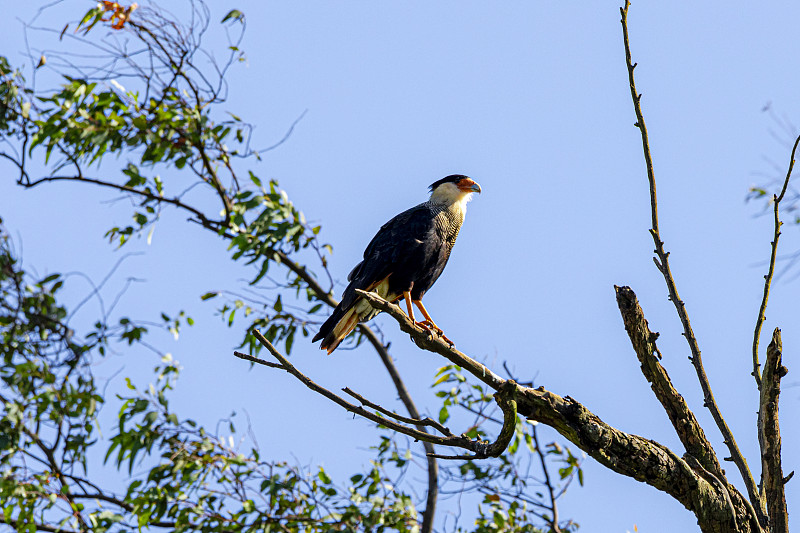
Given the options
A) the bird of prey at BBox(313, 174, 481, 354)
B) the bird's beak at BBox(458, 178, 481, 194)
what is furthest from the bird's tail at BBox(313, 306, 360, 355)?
the bird's beak at BBox(458, 178, 481, 194)

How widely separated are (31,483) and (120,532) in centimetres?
73

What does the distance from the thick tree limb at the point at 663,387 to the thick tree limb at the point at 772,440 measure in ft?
0.44

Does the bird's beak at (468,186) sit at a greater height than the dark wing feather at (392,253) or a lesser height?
greater

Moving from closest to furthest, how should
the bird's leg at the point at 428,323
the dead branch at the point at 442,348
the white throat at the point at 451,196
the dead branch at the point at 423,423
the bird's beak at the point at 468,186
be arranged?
the dead branch at the point at 423,423 < the dead branch at the point at 442,348 < the bird's leg at the point at 428,323 < the white throat at the point at 451,196 < the bird's beak at the point at 468,186

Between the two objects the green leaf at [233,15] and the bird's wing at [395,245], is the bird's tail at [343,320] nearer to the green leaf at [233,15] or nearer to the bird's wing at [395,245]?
the bird's wing at [395,245]

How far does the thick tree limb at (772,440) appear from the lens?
2.51 m

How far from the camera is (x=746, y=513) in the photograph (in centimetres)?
246

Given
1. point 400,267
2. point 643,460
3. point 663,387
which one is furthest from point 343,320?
point 643,460

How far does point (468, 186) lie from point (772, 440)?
10.0ft

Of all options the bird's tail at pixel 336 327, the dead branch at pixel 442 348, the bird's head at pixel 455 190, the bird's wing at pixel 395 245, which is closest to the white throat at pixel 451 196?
the bird's head at pixel 455 190

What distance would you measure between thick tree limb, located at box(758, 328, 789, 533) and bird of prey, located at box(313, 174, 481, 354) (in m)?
1.78

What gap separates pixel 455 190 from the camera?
530 cm

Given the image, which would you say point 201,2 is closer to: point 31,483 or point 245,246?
point 245,246

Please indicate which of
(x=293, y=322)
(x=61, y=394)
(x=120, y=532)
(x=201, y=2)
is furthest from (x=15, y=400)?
(x=201, y=2)
